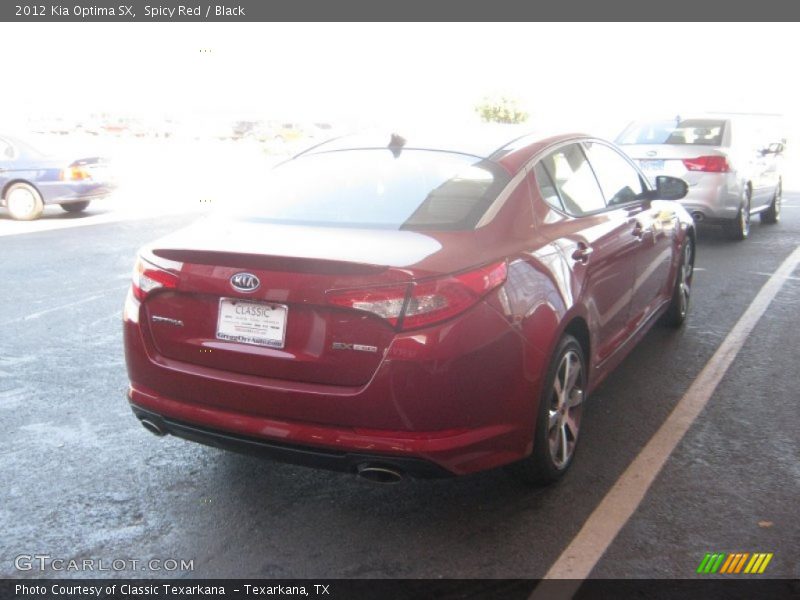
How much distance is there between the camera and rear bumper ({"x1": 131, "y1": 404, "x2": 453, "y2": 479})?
3121 mm

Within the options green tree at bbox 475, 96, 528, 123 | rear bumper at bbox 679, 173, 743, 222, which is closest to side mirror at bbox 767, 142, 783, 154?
rear bumper at bbox 679, 173, 743, 222

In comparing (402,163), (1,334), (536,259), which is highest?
(402,163)

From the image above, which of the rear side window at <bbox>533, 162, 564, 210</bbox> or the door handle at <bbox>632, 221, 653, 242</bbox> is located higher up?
the rear side window at <bbox>533, 162, 564, 210</bbox>

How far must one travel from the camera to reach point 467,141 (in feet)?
13.8

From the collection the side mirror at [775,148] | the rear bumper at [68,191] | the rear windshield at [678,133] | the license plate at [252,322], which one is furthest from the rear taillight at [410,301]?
the rear bumper at [68,191]

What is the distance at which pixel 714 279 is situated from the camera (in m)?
8.37

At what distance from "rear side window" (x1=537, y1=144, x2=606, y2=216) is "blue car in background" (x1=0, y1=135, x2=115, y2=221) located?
37.0 feet

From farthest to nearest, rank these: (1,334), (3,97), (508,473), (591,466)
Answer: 1. (3,97)
2. (1,334)
3. (591,466)
4. (508,473)

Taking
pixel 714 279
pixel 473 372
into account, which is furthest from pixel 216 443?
pixel 714 279

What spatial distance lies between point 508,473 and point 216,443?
1294mm

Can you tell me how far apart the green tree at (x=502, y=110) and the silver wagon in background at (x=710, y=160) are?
1808 centimetres

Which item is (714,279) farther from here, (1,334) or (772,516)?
(1,334)

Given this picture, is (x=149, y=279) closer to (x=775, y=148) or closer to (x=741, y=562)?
(x=741, y=562)

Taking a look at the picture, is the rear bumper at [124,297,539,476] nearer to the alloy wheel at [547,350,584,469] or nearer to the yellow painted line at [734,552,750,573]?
the alloy wheel at [547,350,584,469]
